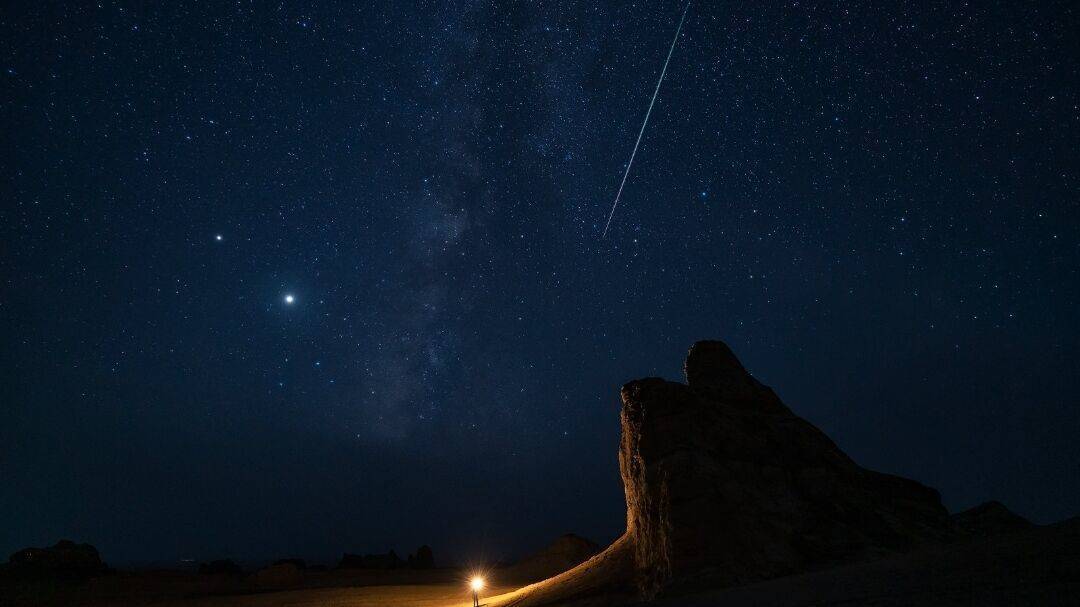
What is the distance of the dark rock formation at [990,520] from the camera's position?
16906mm

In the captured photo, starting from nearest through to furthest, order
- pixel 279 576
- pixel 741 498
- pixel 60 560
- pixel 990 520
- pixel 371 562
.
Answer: pixel 741 498, pixel 990 520, pixel 60 560, pixel 279 576, pixel 371 562

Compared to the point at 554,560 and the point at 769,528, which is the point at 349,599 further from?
the point at 769,528

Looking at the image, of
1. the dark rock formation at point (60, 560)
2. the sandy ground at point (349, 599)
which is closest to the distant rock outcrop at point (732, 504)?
the sandy ground at point (349, 599)

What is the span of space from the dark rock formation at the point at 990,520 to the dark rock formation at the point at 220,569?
1888 inches

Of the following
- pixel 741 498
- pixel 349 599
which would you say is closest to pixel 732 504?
pixel 741 498

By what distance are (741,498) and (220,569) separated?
45535mm

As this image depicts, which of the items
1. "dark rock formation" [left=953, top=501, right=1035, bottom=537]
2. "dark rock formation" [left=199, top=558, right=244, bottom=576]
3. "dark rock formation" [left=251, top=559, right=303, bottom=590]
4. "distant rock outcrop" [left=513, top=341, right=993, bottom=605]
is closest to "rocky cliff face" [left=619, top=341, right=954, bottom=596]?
"distant rock outcrop" [left=513, top=341, right=993, bottom=605]

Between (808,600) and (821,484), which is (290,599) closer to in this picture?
(821,484)

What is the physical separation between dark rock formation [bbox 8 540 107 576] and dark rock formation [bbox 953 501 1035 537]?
4993 cm

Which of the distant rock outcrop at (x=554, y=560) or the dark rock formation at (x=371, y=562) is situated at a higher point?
the distant rock outcrop at (x=554, y=560)

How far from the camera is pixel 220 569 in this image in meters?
41.5

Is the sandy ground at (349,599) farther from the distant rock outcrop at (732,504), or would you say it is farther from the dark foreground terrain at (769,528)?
the distant rock outcrop at (732,504)

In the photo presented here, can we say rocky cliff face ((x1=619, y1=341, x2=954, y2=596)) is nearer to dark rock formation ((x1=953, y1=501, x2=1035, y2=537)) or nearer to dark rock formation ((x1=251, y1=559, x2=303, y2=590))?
dark rock formation ((x1=953, y1=501, x2=1035, y2=537))

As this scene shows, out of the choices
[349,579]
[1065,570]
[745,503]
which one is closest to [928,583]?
[1065,570]
